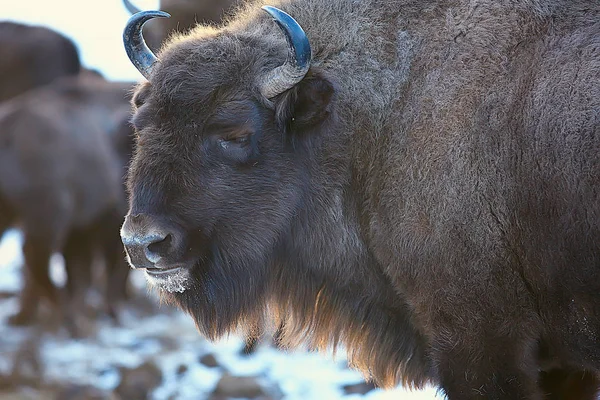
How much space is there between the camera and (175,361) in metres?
7.76

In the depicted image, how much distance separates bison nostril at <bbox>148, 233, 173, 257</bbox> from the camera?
11.9 feet

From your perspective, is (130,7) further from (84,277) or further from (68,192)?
(84,277)

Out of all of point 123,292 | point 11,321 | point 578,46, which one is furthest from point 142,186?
point 123,292

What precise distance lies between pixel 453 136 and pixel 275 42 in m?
0.90

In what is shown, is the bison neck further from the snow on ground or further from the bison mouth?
the snow on ground

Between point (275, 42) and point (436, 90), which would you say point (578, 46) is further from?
point (275, 42)

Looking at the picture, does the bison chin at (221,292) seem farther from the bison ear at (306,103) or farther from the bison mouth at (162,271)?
the bison ear at (306,103)

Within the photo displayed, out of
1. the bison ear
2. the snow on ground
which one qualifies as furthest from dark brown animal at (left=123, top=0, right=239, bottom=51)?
the bison ear

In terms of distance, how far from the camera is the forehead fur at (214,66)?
3740 mm

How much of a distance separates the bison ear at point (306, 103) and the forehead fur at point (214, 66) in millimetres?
145

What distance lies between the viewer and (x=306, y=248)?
402 centimetres

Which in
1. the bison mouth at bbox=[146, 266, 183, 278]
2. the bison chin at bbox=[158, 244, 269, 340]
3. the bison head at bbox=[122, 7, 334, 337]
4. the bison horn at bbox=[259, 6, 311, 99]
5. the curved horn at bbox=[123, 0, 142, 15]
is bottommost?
the bison chin at bbox=[158, 244, 269, 340]

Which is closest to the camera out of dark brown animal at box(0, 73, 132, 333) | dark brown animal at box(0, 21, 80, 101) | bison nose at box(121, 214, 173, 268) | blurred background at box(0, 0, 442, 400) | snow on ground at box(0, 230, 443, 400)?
bison nose at box(121, 214, 173, 268)

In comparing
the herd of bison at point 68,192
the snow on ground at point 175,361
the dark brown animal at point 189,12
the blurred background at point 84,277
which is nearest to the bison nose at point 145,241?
the blurred background at point 84,277
